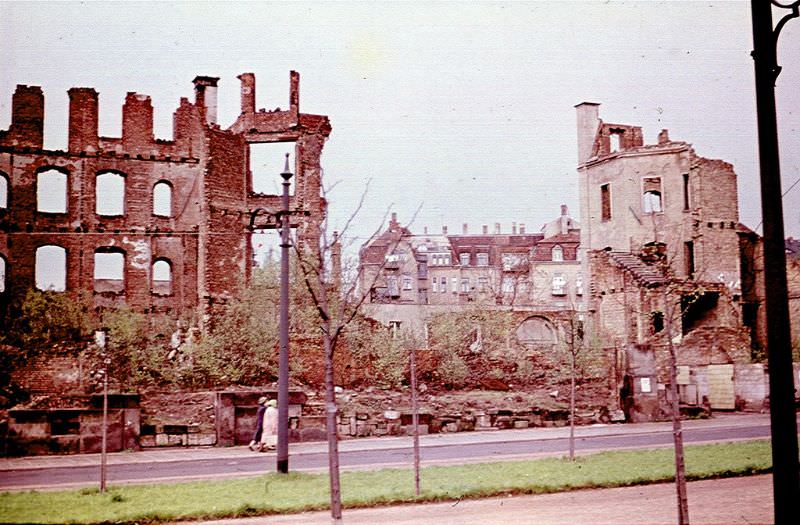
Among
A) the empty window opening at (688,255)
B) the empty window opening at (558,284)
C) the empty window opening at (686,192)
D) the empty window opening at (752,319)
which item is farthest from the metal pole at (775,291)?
the empty window opening at (558,284)

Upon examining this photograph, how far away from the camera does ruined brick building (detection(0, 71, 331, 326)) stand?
88.9ft

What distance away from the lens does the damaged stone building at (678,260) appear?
27500 millimetres

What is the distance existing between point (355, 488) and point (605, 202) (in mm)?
24414

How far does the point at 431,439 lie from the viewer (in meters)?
20.0

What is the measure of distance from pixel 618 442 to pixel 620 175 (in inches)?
652

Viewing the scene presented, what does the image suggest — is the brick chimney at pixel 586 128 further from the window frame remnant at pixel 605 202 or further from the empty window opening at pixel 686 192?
the empty window opening at pixel 686 192

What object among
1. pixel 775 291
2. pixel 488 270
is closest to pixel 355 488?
pixel 775 291

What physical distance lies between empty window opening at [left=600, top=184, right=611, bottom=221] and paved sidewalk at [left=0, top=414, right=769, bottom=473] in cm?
1071

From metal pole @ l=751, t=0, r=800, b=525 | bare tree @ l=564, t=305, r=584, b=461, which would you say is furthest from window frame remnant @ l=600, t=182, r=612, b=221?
metal pole @ l=751, t=0, r=800, b=525

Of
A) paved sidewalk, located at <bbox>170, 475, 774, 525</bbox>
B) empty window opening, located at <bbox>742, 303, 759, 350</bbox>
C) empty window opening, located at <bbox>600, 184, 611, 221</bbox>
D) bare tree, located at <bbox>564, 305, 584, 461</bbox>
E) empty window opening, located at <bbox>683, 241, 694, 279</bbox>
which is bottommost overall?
paved sidewalk, located at <bbox>170, 475, 774, 525</bbox>

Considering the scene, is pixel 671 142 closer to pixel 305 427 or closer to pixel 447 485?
pixel 305 427

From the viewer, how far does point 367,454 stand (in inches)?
665

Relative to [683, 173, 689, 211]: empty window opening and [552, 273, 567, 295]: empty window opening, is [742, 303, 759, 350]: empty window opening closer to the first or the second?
[683, 173, 689, 211]: empty window opening

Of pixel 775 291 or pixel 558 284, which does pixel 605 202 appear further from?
pixel 775 291
